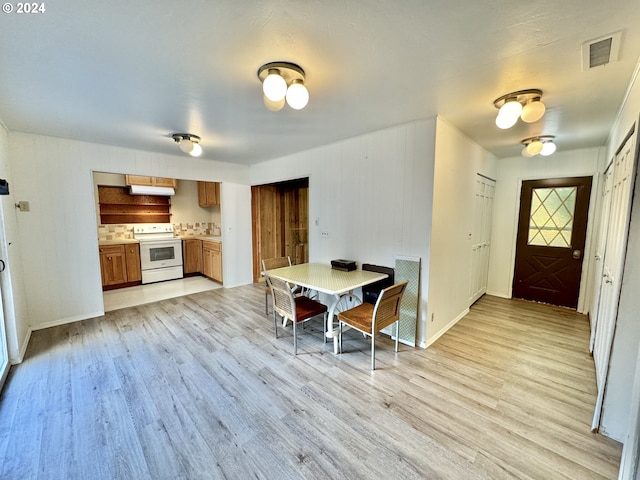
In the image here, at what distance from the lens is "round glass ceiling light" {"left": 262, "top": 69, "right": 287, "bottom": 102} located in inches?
63.1

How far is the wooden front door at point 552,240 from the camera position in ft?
12.7

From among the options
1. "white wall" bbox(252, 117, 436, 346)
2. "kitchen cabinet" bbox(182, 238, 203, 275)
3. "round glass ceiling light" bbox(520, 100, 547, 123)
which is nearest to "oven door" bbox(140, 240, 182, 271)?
"kitchen cabinet" bbox(182, 238, 203, 275)

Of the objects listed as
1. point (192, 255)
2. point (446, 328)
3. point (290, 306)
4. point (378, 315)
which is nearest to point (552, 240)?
point (446, 328)

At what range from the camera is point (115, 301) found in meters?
4.33

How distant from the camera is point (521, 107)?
6.64ft

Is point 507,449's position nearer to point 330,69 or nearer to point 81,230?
point 330,69

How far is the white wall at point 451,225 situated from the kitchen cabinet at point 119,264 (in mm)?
5475

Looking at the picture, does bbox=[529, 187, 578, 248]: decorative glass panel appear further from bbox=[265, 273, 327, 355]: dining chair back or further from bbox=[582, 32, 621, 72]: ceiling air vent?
bbox=[265, 273, 327, 355]: dining chair back

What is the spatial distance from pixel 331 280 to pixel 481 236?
9.69 feet

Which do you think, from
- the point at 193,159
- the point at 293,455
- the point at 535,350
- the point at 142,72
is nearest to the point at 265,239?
the point at 193,159


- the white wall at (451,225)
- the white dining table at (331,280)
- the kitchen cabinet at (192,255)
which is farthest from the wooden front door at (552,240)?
the kitchen cabinet at (192,255)

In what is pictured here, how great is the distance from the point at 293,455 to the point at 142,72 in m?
2.74

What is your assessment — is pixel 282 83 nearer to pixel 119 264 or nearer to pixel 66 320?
pixel 66 320

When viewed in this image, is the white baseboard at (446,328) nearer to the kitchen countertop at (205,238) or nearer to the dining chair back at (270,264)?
the dining chair back at (270,264)
